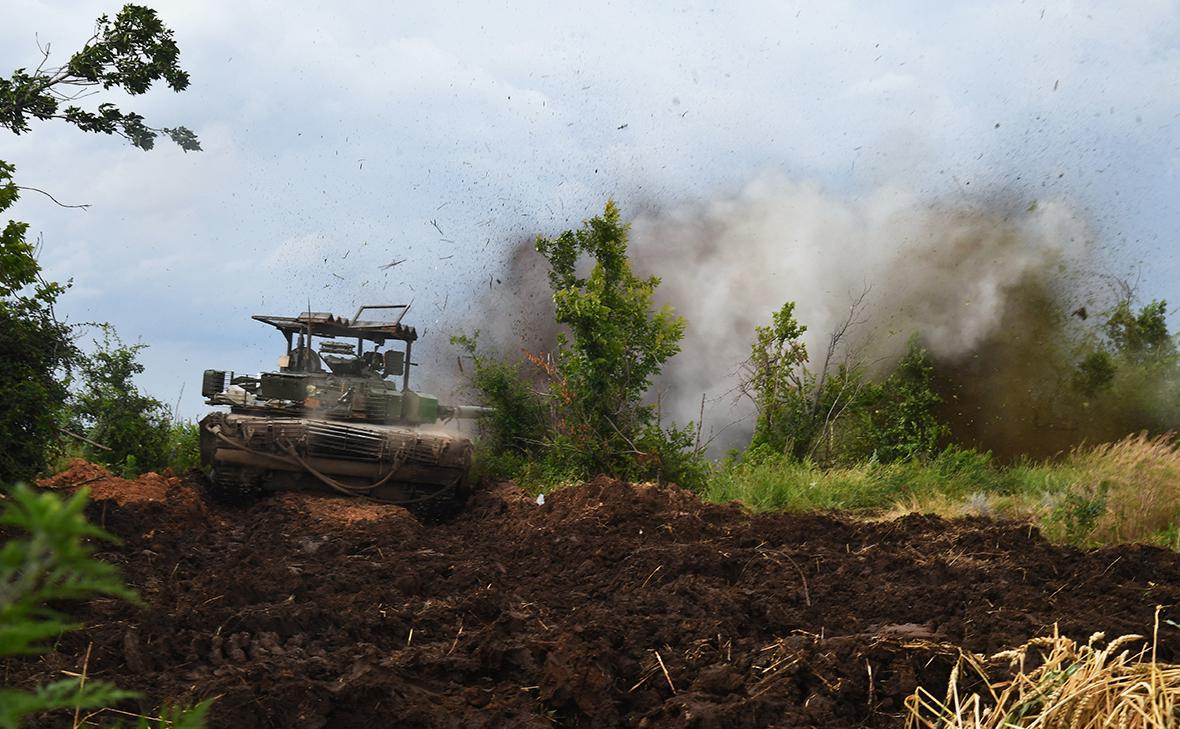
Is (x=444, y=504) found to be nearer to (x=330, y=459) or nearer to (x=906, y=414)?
(x=330, y=459)

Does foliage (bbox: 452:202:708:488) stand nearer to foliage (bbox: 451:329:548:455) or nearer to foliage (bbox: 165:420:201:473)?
foliage (bbox: 451:329:548:455)

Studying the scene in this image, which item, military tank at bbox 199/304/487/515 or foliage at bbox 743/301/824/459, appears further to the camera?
foliage at bbox 743/301/824/459

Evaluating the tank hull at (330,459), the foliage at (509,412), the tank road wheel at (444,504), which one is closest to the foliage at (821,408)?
the foliage at (509,412)

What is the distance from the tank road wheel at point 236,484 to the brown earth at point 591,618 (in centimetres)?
263

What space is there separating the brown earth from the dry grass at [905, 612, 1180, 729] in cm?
18

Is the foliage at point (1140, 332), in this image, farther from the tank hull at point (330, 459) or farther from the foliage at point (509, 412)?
the tank hull at point (330, 459)

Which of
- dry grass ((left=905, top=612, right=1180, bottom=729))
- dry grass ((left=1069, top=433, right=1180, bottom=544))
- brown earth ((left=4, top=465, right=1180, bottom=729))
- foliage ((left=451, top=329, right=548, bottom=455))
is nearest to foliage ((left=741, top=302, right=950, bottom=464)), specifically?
foliage ((left=451, top=329, right=548, bottom=455))

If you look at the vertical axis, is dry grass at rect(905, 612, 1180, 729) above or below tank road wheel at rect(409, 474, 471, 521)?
below

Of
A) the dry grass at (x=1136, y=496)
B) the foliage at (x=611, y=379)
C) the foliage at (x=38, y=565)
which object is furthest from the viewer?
the foliage at (x=611, y=379)

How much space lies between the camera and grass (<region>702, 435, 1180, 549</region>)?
9.64 metres

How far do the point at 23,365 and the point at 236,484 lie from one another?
8.61 ft

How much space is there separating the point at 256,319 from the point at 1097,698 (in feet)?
41.6

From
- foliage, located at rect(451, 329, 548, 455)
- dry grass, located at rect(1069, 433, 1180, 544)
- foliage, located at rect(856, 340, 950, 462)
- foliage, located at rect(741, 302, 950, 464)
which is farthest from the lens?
foliage, located at rect(856, 340, 950, 462)

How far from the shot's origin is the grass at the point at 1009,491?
9.64m
